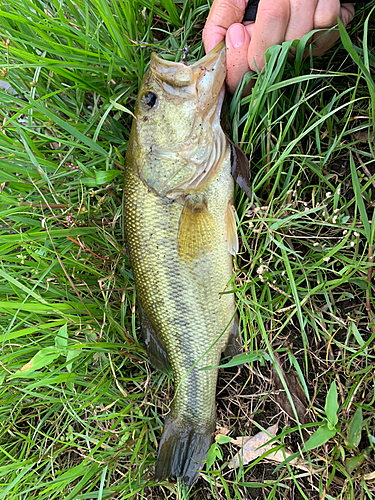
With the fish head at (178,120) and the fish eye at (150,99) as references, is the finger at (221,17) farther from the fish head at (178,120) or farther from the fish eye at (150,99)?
the fish eye at (150,99)

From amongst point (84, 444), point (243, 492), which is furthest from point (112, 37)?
point (243, 492)

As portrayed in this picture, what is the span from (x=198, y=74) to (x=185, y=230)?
0.87 meters

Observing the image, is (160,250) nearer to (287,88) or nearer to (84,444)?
(287,88)

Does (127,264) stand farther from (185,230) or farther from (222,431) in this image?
(222,431)

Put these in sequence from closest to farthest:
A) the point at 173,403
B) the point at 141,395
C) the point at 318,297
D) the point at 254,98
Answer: the point at 254,98, the point at 318,297, the point at 173,403, the point at 141,395

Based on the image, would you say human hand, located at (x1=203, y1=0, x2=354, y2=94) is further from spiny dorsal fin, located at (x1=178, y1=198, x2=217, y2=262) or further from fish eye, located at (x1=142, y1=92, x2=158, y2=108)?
spiny dorsal fin, located at (x1=178, y1=198, x2=217, y2=262)

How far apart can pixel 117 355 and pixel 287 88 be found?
2081mm

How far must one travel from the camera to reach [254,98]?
1.82m

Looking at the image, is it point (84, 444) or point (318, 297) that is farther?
point (84, 444)

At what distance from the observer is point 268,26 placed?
5.34ft

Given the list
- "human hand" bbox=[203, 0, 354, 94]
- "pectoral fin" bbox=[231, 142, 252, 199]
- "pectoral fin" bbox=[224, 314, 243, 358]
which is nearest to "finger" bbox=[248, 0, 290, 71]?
"human hand" bbox=[203, 0, 354, 94]

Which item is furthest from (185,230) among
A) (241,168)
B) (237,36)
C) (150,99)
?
(237,36)

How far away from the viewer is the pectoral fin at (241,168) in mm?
1868

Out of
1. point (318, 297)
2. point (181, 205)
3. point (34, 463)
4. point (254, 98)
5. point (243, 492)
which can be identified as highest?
point (254, 98)
